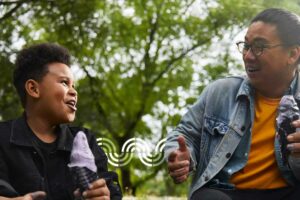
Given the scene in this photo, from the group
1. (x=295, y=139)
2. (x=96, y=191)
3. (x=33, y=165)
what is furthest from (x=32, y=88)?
(x=295, y=139)

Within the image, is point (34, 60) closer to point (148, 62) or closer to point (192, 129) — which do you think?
point (192, 129)

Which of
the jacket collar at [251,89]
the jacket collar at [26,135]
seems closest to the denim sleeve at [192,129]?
the jacket collar at [251,89]

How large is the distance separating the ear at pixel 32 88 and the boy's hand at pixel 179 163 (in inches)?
34.8

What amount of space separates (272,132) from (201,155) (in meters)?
0.44

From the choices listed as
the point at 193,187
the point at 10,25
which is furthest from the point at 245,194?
the point at 10,25

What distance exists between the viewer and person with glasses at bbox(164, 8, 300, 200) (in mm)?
3312

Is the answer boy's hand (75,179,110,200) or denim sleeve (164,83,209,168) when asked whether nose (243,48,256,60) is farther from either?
boy's hand (75,179,110,200)

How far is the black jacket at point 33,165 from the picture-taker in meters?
2.98

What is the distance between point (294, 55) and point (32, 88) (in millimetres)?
1603

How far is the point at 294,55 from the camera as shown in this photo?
140 inches

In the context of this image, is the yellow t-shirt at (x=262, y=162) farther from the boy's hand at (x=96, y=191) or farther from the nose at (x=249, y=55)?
the boy's hand at (x=96, y=191)

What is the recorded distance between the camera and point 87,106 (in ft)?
64.5

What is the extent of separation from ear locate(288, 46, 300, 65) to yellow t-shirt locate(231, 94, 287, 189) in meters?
0.32

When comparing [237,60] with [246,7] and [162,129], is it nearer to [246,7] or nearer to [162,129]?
[246,7]
